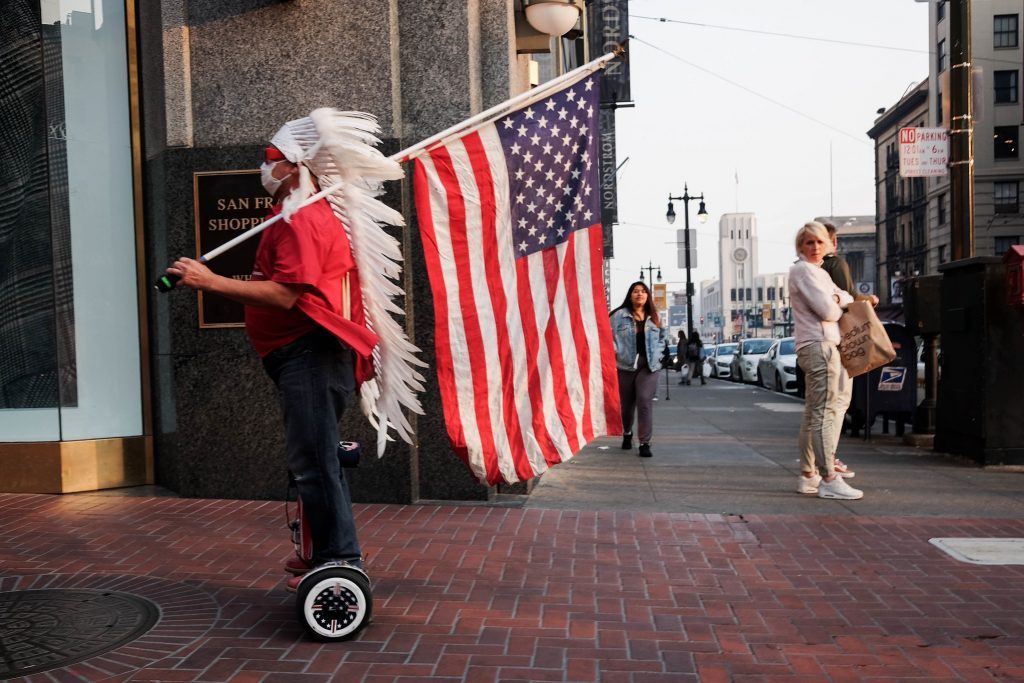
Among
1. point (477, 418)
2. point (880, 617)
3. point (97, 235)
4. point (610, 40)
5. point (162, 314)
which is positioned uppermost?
point (610, 40)

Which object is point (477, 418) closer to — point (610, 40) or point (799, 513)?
point (799, 513)

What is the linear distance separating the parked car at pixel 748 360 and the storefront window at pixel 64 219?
23760mm

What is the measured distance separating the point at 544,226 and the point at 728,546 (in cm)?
220

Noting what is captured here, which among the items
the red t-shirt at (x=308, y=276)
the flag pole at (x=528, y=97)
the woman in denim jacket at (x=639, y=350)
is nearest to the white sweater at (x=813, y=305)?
the woman in denim jacket at (x=639, y=350)

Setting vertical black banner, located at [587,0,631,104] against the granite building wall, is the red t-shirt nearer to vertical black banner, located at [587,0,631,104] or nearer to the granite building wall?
the granite building wall

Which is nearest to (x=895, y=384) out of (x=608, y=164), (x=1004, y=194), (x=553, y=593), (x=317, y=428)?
(x=553, y=593)

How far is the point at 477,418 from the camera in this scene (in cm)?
450

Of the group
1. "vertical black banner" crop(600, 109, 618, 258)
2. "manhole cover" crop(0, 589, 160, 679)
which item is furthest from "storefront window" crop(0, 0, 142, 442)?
"vertical black banner" crop(600, 109, 618, 258)

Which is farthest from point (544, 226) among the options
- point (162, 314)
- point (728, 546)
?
point (162, 314)

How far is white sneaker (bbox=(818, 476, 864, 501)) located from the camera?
688 centimetres

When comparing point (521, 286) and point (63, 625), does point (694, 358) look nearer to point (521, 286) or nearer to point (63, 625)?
point (521, 286)

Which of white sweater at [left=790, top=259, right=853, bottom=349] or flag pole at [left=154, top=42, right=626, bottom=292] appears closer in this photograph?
flag pole at [left=154, top=42, right=626, bottom=292]

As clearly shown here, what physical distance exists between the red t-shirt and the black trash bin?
7818mm

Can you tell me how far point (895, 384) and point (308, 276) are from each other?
8349 mm
